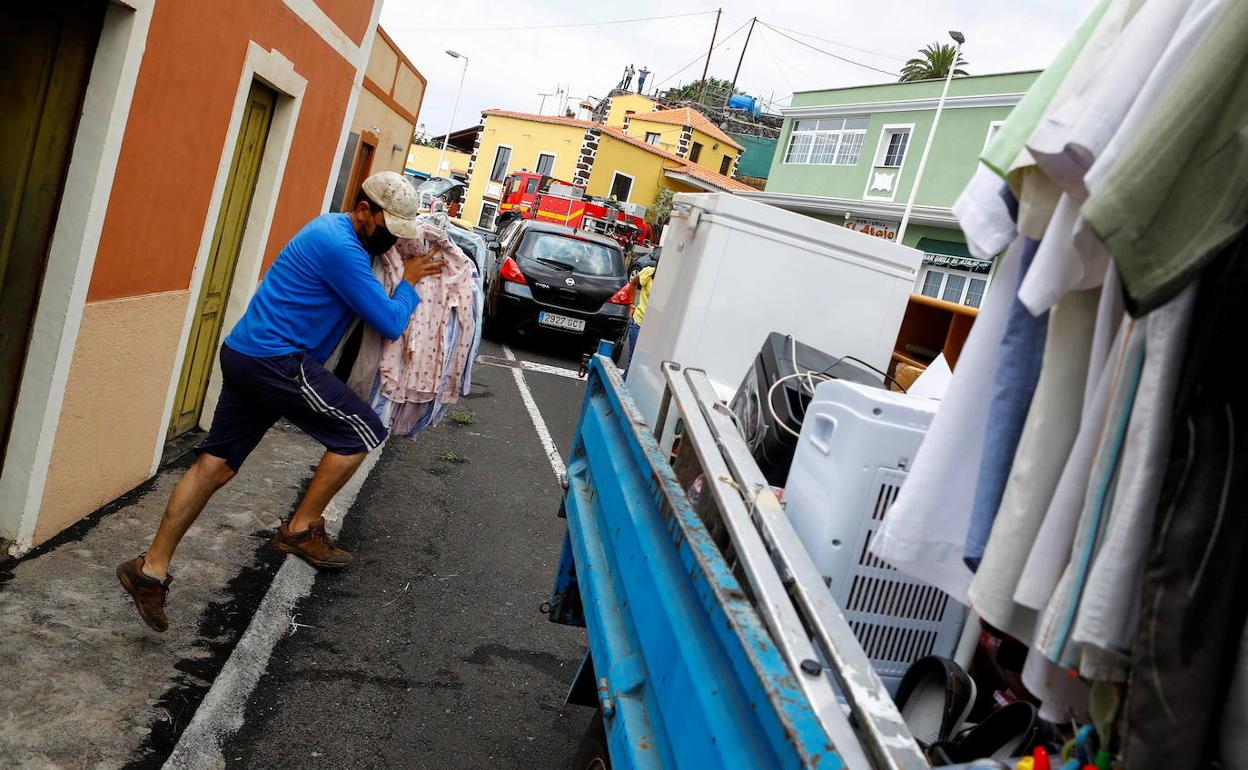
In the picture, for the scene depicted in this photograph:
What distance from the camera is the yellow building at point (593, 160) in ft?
144

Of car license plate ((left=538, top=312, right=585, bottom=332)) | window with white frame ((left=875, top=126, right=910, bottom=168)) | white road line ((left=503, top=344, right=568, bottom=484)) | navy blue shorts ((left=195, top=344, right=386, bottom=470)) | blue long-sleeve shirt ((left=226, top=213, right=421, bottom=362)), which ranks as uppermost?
window with white frame ((left=875, top=126, right=910, bottom=168))

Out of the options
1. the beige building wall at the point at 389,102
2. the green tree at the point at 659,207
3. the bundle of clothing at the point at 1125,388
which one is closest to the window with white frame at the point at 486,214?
the green tree at the point at 659,207

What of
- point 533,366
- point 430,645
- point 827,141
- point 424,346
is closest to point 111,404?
point 424,346

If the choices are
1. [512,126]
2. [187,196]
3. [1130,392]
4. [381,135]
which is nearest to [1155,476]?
[1130,392]

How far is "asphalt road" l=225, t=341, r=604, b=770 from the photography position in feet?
12.5

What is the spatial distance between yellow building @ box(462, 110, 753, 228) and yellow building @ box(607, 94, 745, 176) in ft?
4.88

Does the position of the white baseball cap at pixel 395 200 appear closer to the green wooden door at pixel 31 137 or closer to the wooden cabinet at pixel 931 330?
the green wooden door at pixel 31 137

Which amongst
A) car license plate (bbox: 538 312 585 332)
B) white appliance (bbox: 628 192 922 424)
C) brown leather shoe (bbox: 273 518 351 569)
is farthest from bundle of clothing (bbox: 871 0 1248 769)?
car license plate (bbox: 538 312 585 332)

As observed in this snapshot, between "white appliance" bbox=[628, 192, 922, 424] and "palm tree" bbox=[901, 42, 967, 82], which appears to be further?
"palm tree" bbox=[901, 42, 967, 82]

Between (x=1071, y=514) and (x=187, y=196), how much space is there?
16.2 ft

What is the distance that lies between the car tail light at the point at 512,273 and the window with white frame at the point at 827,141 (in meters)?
17.8

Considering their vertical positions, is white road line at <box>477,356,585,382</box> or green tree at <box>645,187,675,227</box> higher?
green tree at <box>645,187,675,227</box>

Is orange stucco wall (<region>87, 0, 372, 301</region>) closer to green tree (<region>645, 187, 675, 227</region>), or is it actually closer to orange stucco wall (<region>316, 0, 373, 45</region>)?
orange stucco wall (<region>316, 0, 373, 45</region>)

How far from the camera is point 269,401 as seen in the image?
14.4 ft
